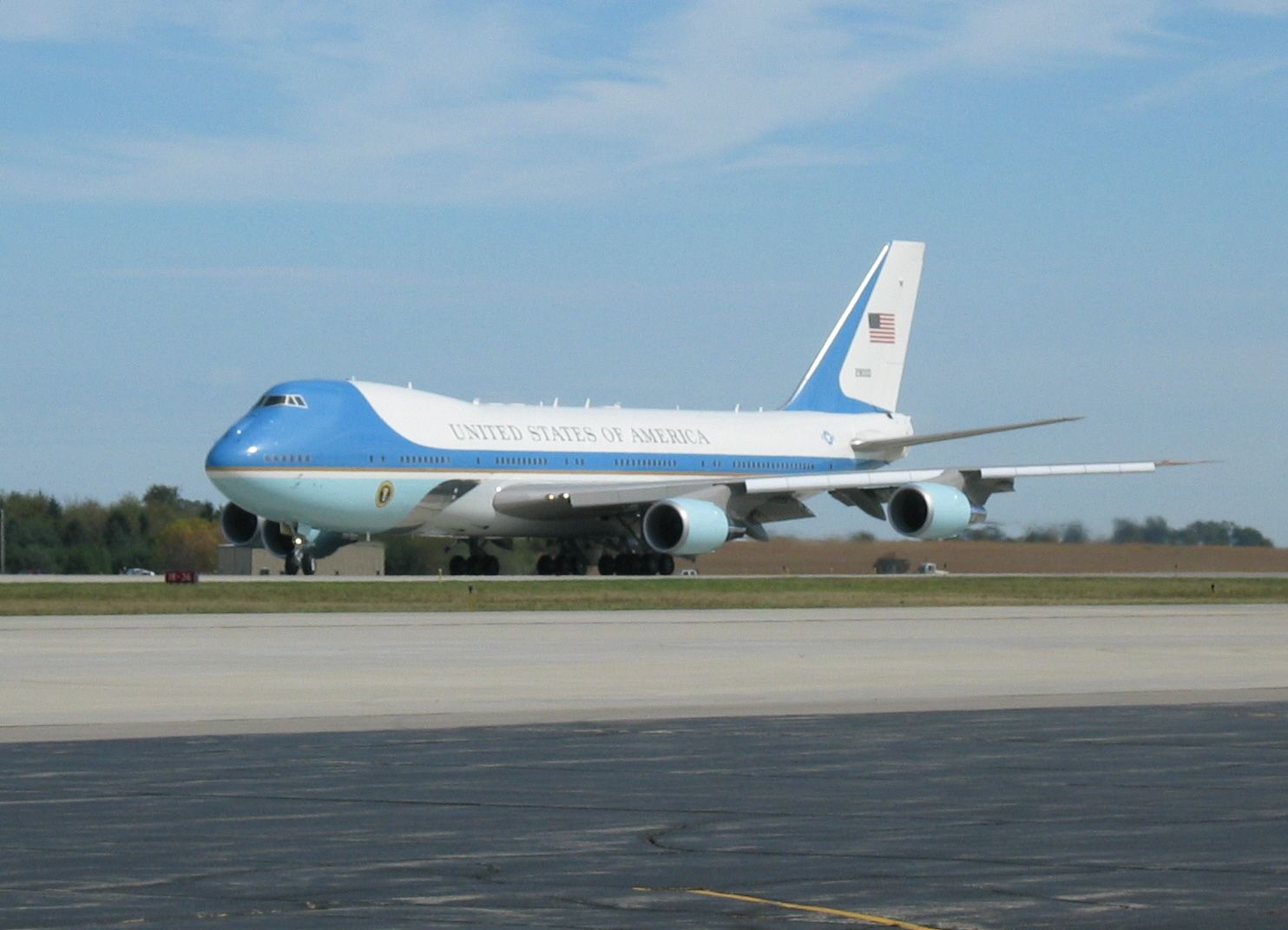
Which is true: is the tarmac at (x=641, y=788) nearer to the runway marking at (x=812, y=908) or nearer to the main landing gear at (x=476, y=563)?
the runway marking at (x=812, y=908)

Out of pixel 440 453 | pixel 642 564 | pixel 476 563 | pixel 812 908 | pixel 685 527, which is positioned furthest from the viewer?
pixel 476 563

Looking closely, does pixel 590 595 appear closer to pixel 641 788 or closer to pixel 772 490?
pixel 772 490

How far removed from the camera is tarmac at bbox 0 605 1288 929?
29.1 feet

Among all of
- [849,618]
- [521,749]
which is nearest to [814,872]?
[521,749]

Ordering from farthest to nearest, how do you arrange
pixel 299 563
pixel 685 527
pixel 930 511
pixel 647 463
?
pixel 647 463, pixel 930 511, pixel 299 563, pixel 685 527

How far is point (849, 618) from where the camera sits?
112ft

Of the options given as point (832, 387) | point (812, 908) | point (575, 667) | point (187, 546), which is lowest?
point (812, 908)

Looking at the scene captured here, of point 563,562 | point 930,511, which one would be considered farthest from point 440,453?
point 930,511

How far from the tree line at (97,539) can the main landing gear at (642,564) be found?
1352 centimetres

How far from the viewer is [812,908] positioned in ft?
28.4

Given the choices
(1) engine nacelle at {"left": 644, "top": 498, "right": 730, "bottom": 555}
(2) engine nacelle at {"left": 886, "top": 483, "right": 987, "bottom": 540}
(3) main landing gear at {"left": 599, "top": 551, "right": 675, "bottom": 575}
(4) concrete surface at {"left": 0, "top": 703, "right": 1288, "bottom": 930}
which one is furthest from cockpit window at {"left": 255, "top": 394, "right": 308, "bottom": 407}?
(4) concrete surface at {"left": 0, "top": 703, "right": 1288, "bottom": 930}

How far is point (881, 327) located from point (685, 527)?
59.1ft

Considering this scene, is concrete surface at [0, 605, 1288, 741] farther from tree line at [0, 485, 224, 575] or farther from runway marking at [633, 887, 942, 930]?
tree line at [0, 485, 224, 575]

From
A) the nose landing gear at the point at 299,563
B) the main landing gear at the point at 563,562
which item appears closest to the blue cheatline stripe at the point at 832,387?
the main landing gear at the point at 563,562
